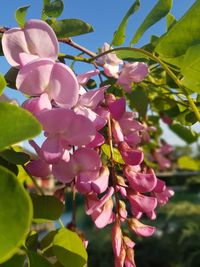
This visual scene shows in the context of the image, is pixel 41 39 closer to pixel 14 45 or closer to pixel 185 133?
pixel 14 45

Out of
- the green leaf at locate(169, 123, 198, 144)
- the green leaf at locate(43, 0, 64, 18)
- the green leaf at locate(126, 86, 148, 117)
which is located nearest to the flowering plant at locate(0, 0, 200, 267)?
the green leaf at locate(43, 0, 64, 18)

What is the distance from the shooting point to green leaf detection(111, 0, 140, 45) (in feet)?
→ 1.56

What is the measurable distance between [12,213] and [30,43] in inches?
7.9

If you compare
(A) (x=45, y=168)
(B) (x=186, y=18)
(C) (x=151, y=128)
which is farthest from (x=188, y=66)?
(C) (x=151, y=128)

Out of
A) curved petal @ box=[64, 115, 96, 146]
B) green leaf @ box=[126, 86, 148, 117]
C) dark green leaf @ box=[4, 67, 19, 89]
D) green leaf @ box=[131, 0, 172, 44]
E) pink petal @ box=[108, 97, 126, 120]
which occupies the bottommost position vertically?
green leaf @ box=[126, 86, 148, 117]

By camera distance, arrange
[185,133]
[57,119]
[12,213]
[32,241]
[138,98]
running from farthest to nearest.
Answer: [185,133] < [138,98] < [32,241] < [57,119] < [12,213]

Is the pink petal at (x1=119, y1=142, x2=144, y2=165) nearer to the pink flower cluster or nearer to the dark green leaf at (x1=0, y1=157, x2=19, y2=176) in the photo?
the pink flower cluster

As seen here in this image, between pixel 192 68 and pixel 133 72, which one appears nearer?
pixel 192 68

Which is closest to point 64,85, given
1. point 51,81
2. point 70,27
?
point 51,81

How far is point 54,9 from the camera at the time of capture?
18.5 inches

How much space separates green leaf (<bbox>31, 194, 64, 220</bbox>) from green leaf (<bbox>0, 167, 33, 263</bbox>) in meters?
0.19

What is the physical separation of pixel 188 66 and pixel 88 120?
114mm

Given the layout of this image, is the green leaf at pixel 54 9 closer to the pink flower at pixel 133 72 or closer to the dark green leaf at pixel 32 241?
the pink flower at pixel 133 72

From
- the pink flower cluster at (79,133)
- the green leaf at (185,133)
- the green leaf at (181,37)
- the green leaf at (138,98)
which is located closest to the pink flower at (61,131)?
the pink flower cluster at (79,133)
